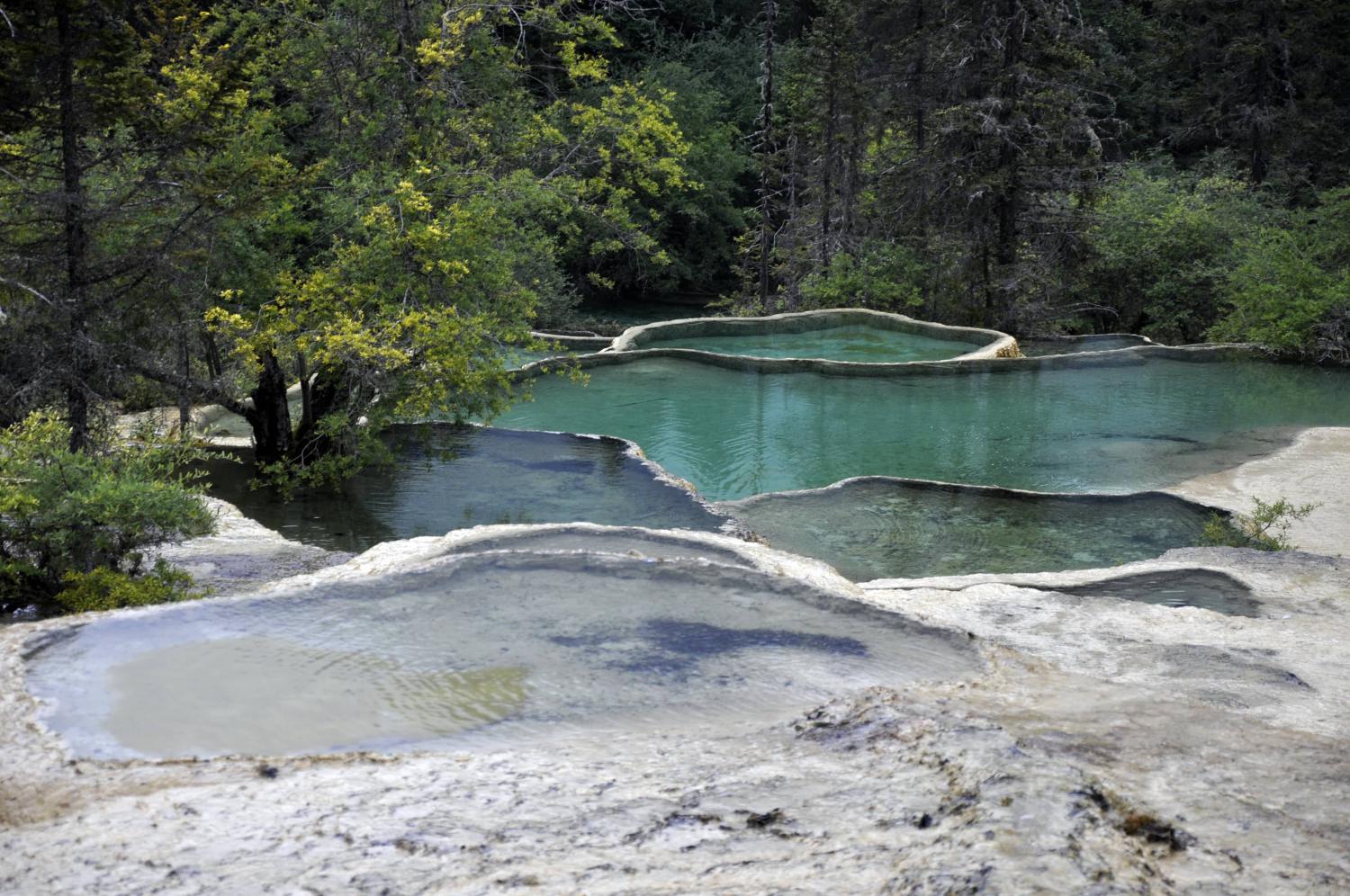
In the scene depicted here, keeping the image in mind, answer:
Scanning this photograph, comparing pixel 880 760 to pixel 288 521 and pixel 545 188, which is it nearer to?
pixel 288 521

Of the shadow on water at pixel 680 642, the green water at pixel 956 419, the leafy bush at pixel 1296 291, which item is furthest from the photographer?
the leafy bush at pixel 1296 291

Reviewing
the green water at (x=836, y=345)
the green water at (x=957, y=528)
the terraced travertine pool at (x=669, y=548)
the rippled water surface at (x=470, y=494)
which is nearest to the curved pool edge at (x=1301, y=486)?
the terraced travertine pool at (x=669, y=548)

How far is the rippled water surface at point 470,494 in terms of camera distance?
1077 cm

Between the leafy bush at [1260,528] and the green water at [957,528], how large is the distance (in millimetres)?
335

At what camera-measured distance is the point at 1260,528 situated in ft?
32.3

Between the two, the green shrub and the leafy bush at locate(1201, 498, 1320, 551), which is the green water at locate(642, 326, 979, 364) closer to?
the leafy bush at locate(1201, 498, 1320, 551)

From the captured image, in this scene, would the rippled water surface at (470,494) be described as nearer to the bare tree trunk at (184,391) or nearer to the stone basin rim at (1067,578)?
the bare tree trunk at (184,391)

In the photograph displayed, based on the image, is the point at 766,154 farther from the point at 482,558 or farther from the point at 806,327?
the point at 482,558

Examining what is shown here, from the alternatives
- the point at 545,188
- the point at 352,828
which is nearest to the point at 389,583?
the point at 352,828

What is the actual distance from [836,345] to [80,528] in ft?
52.3

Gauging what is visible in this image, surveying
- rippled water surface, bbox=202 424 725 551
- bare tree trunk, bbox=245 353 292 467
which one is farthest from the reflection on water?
bare tree trunk, bbox=245 353 292 467

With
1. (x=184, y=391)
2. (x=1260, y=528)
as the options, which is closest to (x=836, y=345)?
(x=1260, y=528)

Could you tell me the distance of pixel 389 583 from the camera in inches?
246

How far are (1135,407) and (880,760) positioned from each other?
43.4ft
